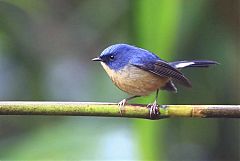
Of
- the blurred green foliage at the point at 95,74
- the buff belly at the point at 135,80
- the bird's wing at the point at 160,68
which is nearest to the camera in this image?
the buff belly at the point at 135,80

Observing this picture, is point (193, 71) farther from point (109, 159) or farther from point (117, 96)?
point (109, 159)

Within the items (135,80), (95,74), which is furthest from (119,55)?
(95,74)

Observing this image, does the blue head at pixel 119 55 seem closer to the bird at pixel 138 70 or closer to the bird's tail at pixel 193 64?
the bird at pixel 138 70

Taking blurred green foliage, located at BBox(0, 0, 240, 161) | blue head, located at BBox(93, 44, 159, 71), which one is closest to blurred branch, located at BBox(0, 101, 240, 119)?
blue head, located at BBox(93, 44, 159, 71)

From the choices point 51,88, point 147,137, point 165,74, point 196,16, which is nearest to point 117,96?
point 51,88

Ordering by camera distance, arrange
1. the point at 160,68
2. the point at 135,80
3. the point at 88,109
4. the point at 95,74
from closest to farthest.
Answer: the point at 88,109 < the point at 135,80 < the point at 160,68 < the point at 95,74

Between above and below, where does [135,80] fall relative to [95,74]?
below

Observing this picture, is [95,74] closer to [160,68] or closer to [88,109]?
→ [160,68]

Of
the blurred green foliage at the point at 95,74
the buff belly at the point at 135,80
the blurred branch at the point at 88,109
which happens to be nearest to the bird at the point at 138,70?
the buff belly at the point at 135,80
